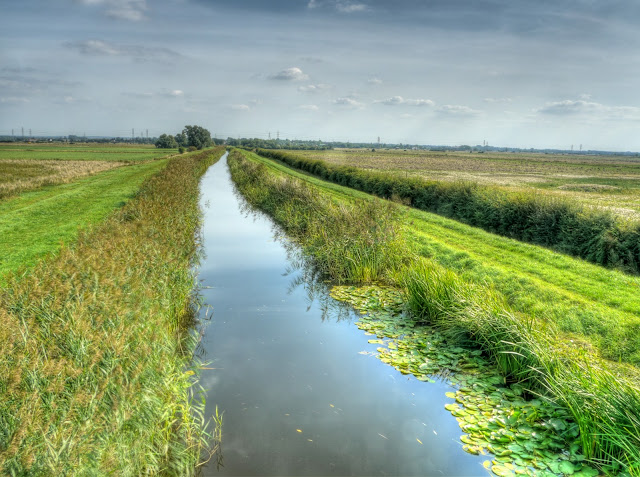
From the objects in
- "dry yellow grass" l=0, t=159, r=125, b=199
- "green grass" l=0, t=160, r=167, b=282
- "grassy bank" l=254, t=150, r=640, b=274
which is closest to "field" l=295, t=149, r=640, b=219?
"grassy bank" l=254, t=150, r=640, b=274

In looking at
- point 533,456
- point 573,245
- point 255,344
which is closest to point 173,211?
point 255,344

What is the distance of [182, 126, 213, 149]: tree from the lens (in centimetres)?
14888

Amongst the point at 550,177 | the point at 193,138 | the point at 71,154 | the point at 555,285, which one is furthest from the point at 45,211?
the point at 193,138

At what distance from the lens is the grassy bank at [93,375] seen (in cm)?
370

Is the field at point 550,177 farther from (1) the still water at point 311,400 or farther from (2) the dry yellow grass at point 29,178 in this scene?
(2) the dry yellow grass at point 29,178

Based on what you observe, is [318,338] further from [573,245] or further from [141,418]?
[573,245]

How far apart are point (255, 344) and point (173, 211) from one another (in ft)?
24.9

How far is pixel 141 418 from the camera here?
4.93 meters

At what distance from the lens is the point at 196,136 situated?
150m

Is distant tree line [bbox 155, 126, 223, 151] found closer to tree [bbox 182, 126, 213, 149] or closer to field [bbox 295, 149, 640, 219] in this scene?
tree [bbox 182, 126, 213, 149]

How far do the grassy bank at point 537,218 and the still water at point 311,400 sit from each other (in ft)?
30.9

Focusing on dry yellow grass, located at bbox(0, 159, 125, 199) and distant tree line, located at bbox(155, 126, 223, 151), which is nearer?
dry yellow grass, located at bbox(0, 159, 125, 199)

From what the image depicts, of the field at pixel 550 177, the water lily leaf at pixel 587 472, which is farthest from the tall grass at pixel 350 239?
the field at pixel 550 177

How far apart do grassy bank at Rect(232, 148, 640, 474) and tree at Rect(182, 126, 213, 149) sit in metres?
148
